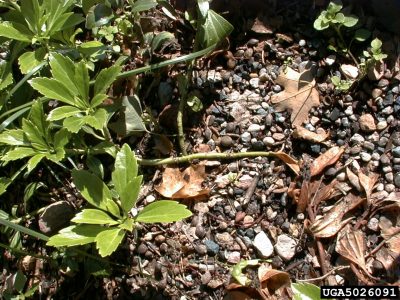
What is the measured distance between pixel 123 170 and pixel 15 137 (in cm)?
37

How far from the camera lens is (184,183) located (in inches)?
72.1

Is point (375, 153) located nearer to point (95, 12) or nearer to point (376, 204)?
point (376, 204)

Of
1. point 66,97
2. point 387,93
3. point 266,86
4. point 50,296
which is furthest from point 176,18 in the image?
point 50,296

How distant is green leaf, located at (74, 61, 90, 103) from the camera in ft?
5.41

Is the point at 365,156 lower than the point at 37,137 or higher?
lower

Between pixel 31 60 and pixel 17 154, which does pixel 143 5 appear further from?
pixel 17 154

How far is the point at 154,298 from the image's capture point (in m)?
1.75

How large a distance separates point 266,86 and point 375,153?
434mm

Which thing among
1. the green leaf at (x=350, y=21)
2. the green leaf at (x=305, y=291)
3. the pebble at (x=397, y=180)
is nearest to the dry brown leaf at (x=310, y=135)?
the pebble at (x=397, y=180)

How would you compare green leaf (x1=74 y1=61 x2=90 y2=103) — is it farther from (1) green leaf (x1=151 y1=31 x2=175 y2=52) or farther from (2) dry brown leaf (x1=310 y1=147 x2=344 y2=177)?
(2) dry brown leaf (x1=310 y1=147 x2=344 y2=177)

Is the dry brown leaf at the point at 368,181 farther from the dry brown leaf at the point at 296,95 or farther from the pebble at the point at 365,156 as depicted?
the dry brown leaf at the point at 296,95

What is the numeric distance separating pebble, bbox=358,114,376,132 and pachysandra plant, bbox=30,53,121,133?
0.80 meters

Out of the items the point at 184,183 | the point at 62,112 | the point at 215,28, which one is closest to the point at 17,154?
the point at 62,112

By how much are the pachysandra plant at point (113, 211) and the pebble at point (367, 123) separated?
662mm
